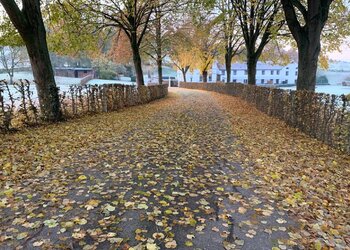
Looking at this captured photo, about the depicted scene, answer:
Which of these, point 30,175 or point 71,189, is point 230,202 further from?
point 30,175

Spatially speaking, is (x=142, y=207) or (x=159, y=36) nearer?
(x=142, y=207)

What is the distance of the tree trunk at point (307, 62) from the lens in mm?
9695

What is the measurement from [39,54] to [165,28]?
62.4 ft

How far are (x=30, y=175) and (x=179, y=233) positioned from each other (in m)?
2.99

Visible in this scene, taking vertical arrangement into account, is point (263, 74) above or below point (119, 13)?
below

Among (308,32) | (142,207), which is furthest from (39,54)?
(308,32)

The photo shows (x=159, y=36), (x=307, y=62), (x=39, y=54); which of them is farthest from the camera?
(x=159, y=36)

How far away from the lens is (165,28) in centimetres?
2697

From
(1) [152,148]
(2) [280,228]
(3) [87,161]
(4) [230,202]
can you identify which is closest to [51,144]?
(3) [87,161]

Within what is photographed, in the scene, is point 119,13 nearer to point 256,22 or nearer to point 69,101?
point 256,22

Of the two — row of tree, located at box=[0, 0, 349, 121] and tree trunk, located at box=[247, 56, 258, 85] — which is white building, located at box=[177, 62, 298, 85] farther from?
tree trunk, located at box=[247, 56, 258, 85]

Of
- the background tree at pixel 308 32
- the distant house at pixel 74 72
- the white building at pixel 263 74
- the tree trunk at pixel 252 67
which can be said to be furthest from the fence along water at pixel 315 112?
the white building at pixel 263 74

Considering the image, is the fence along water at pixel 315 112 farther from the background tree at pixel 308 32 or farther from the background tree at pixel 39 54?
the background tree at pixel 39 54

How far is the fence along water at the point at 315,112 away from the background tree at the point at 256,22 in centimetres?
542
